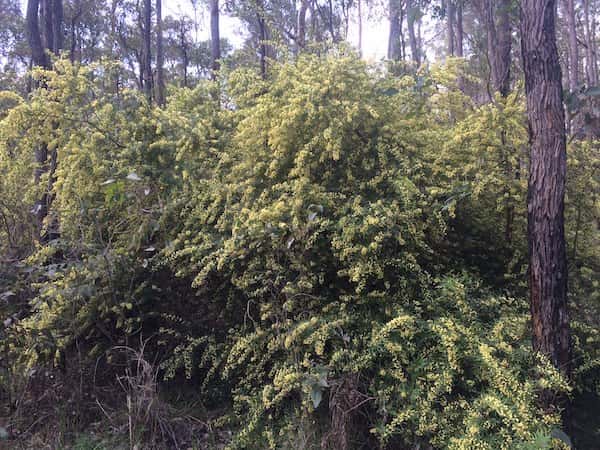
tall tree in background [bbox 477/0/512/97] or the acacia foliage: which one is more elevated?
tall tree in background [bbox 477/0/512/97]

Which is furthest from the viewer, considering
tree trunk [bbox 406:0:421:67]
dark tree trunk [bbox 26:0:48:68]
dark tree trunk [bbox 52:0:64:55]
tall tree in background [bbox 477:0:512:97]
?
dark tree trunk [bbox 52:0:64:55]

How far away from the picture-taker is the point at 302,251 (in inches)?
147

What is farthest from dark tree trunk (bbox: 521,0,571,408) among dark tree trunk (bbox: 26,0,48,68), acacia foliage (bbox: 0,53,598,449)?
dark tree trunk (bbox: 26,0,48,68)

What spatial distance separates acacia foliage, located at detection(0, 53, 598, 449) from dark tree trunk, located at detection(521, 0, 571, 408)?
0.21 metres

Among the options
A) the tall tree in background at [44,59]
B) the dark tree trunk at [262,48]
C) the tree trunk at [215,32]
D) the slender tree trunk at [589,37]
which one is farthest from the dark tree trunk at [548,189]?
the slender tree trunk at [589,37]

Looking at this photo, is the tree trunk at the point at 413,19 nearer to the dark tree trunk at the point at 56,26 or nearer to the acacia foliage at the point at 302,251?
the acacia foliage at the point at 302,251

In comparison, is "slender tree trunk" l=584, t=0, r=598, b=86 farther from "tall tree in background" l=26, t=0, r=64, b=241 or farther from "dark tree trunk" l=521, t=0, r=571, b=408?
"dark tree trunk" l=521, t=0, r=571, b=408

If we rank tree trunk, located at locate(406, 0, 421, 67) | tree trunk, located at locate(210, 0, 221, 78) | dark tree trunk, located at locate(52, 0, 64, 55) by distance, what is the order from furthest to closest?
tree trunk, located at locate(210, 0, 221, 78)
dark tree trunk, located at locate(52, 0, 64, 55)
tree trunk, located at locate(406, 0, 421, 67)

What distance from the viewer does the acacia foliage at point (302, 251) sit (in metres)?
3.20

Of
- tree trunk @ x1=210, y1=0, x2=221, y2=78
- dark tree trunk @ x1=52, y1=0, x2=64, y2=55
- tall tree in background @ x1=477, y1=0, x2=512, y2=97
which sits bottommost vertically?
tall tree in background @ x1=477, y1=0, x2=512, y2=97

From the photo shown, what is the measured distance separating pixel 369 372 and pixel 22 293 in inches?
119

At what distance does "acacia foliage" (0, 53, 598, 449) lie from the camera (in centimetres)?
320

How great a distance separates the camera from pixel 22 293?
442 centimetres

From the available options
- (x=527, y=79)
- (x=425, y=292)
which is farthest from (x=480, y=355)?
(x=527, y=79)
